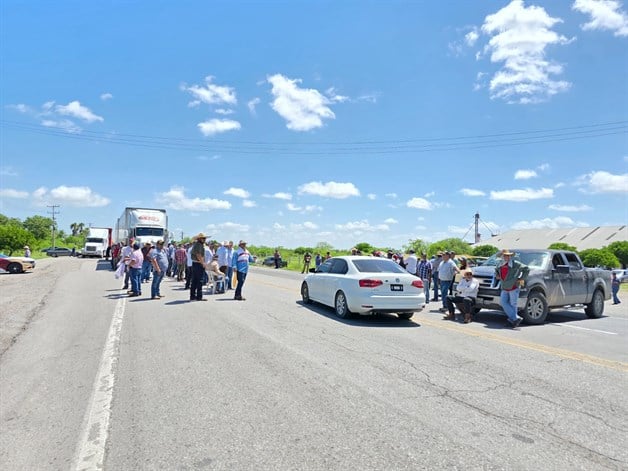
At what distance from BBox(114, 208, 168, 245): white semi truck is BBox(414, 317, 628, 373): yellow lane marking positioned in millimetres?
22453

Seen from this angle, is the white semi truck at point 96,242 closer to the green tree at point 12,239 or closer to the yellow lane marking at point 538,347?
the green tree at point 12,239

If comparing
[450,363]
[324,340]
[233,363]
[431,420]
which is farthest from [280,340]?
[431,420]

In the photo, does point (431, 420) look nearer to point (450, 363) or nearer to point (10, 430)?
point (450, 363)

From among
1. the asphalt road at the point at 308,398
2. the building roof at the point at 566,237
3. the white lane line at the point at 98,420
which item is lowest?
the white lane line at the point at 98,420

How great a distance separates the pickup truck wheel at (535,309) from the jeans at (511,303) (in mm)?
536

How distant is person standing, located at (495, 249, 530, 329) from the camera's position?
9.79 metres

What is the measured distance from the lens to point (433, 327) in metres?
9.60

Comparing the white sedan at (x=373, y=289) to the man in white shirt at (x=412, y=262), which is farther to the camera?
the man in white shirt at (x=412, y=262)

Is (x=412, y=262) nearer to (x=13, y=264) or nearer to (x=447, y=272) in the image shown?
(x=447, y=272)

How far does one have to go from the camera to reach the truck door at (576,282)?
11234mm

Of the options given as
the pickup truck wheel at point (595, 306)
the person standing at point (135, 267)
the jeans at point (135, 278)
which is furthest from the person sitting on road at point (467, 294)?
the jeans at point (135, 278)

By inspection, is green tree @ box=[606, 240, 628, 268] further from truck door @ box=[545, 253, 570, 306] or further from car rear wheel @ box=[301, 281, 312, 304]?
car rear wheel @ box=[301, 281, 312, 304]

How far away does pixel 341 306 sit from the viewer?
1041 centimetres

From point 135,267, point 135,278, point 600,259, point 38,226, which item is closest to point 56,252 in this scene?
point 38,226
